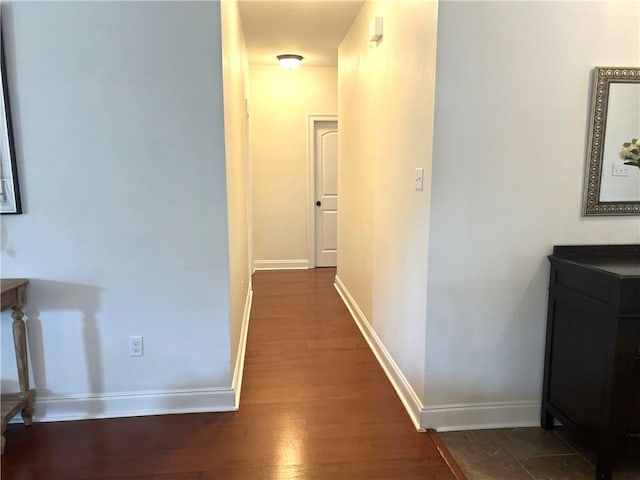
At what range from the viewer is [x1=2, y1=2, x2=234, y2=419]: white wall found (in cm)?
211

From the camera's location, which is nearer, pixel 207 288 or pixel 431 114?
pixel 431 114

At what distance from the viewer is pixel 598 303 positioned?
183 centimetres

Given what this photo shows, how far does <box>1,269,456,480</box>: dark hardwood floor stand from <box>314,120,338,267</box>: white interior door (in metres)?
3.22

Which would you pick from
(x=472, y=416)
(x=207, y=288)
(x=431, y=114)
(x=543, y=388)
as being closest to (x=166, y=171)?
(x=207, y=288)

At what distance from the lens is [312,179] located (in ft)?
19.6

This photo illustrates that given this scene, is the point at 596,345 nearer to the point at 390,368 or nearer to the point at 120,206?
the point at 390,368

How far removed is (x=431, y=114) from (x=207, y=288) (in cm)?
141

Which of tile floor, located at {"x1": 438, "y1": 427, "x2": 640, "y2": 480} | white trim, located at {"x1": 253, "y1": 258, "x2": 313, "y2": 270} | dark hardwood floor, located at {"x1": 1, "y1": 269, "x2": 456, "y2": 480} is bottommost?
tile floor, located at {"x1": 438, "y1": 427, "x2": 640, "y2": 480}

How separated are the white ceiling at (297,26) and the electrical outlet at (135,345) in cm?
260

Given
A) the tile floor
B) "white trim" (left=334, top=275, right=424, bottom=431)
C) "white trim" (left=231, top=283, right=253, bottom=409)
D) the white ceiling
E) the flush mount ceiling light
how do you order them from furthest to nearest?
the flush mount ceiling light
the white ceiling
"white trim" (left=231, top=283, right=253, bottom=409)
"white trim" (left=334, top=275, right=424, bottom=431)
the tile floor

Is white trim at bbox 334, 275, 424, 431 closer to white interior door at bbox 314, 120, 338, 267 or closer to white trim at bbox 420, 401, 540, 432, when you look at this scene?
white trim at bbox 420, 401, 540, 432

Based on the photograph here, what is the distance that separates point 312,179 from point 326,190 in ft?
0.82

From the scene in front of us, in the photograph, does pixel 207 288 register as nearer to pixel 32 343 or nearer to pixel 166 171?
pixel 166 171

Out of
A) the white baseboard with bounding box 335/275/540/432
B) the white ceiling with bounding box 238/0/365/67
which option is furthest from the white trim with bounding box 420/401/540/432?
the white ceiling with bounding box 238/0/365/67
